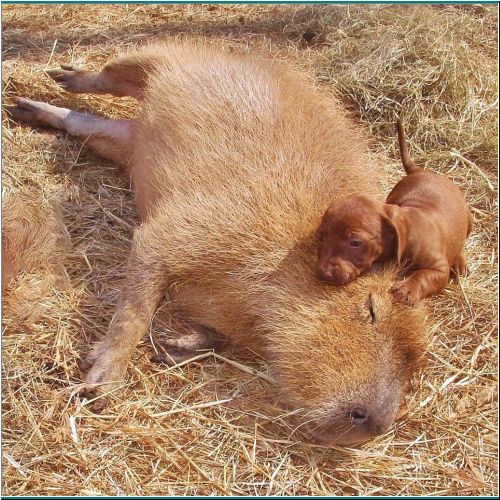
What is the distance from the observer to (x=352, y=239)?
3.32m

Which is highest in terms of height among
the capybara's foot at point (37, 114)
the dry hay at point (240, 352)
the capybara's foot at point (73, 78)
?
the capybara's foot at point (73, 78)

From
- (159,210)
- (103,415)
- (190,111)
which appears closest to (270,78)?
(190,111)

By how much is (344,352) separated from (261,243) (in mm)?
727

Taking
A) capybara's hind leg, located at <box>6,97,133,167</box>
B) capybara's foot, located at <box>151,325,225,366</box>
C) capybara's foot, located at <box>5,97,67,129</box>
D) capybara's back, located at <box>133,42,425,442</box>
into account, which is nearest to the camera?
capybara's back, located at <box>133,42,425,442</box>

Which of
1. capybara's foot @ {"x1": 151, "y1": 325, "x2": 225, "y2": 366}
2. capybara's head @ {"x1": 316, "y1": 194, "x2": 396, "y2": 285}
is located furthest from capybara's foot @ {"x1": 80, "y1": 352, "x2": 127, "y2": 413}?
capybara's head @ {"x1": 316, "y1": 194, "x2": 396, "y2": 285}

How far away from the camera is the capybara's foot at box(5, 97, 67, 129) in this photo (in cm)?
501

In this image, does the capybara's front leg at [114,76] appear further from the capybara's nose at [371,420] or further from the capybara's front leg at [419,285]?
the capybara's nose at [371,420]

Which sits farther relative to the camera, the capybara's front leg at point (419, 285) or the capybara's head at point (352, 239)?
the capybara's front leg at point (419, 285)

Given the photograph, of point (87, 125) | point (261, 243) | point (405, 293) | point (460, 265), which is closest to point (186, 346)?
point (261, 243)

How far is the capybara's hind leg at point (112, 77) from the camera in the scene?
191 inches

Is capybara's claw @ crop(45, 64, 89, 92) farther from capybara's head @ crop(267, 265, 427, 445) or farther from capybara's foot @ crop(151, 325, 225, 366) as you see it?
capybara's head @ crop(267, 265, 427, 445)

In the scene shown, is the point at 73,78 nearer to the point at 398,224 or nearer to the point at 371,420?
the point at 398,224

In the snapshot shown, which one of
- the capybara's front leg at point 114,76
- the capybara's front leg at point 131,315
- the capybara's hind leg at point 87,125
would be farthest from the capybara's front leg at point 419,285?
the capybara's front leg at point 114,76

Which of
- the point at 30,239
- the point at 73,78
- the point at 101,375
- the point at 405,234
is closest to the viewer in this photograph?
the point at 101,375
